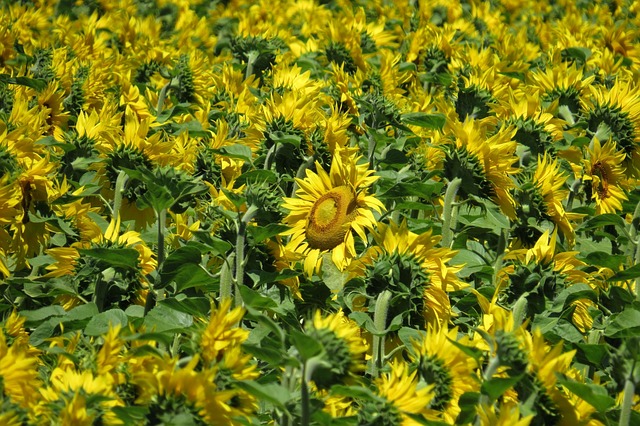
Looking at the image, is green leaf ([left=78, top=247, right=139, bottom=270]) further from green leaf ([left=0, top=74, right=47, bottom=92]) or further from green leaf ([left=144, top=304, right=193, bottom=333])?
green leaf ([left=0, top=74, right=47, bottom=92])

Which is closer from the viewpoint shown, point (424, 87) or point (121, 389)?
point (121, 389)

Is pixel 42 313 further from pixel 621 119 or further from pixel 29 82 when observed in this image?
pixel 621 119

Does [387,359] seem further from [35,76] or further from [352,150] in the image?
[35,76]

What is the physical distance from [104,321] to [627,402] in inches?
51.5

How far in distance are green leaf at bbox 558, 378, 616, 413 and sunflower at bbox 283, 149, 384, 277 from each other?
3.09ft

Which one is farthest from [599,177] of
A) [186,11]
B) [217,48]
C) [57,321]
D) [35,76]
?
[186,11]

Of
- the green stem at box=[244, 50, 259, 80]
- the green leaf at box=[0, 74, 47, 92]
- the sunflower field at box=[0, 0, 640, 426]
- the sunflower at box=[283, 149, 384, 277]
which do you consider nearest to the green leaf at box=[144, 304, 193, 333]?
the sunflower field at box=[0, 0, 640, 426]

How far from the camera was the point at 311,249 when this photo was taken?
3037 millimetres

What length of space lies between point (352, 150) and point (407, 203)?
33 centimetres

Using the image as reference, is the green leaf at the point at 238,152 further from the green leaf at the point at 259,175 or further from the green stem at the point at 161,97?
the green stem at the point at 161,97

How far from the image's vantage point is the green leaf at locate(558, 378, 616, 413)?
2104 millimetres

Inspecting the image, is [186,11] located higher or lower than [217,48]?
lower

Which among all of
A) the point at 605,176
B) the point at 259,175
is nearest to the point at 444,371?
the point at 259,175

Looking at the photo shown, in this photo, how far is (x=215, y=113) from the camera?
13.0 feet
